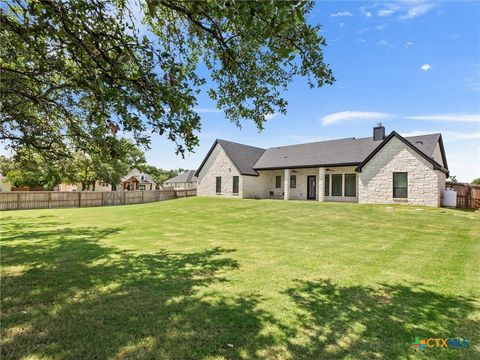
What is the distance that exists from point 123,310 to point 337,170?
2261 cm

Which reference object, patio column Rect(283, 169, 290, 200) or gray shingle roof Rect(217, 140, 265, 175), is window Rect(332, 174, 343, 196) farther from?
gray shingle roof Rect(217, 140, 265, 175)

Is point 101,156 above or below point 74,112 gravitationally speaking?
below

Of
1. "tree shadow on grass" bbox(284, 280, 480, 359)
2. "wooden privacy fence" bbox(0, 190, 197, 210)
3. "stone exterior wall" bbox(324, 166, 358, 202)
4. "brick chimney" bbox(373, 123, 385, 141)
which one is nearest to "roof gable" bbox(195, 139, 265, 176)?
"wooden privacy fence" bbox(0, 190, 197, 210)

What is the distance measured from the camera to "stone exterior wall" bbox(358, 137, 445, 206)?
17.9 metres

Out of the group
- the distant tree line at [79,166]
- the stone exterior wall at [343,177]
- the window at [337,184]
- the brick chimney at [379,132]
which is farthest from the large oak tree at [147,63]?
the brick chimney at [379,132]

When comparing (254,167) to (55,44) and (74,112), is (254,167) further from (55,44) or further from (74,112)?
(55,44)

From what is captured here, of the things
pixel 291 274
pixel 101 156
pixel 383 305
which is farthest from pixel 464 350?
pixel 101 156

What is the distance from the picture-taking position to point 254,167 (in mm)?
28828

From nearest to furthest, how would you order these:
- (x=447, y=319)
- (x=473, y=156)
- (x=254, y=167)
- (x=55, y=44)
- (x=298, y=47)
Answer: (x=447, y=319) → (x=298, y=47) → (x=55, y=44) → (x=473, y=156) → (x=254, y=167)

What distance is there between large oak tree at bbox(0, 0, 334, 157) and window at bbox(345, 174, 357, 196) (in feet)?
62.1

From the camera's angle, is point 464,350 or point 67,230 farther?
point 67,230

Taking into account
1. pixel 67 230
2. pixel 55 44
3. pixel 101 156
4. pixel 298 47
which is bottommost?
pixel 67 230

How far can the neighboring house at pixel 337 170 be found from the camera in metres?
18.5

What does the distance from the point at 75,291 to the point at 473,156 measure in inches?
1096
